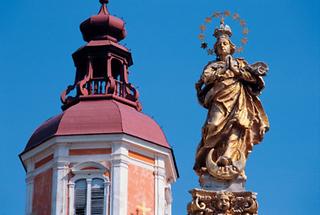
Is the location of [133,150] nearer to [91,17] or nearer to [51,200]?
[51,200]

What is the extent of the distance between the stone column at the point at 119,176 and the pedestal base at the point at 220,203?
44.4m

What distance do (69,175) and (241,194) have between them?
149 feet

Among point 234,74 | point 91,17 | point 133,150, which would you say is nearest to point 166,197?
point 133,150

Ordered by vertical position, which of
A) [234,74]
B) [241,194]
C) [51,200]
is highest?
[51,200]

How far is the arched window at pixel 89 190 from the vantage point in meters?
60.9

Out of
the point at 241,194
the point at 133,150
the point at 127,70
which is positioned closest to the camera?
the point at 241,194

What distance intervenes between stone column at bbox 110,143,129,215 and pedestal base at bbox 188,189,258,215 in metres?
44.4

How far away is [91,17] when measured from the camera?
7206cm

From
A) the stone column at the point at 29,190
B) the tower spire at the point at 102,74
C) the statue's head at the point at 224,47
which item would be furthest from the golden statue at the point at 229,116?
the tower spire at the point at 102,74

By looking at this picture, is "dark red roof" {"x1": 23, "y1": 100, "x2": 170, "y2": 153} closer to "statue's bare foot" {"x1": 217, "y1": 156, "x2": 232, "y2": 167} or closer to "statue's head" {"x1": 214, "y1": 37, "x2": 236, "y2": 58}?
"statue's head" {"x1": 214, "y1": 37, "x2": 236, "y2": 58}

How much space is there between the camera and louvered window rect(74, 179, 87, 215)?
60969 millimetres

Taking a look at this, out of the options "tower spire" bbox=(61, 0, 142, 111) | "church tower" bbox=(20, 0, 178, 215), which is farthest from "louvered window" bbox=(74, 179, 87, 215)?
"tower spire" bbox=(61, 0, 142, 111)

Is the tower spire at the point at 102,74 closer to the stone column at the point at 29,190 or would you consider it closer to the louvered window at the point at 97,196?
the stone column at the point at 29,190

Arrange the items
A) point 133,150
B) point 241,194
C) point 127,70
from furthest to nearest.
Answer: point 127,70 → point 133,150 → point 241,194
